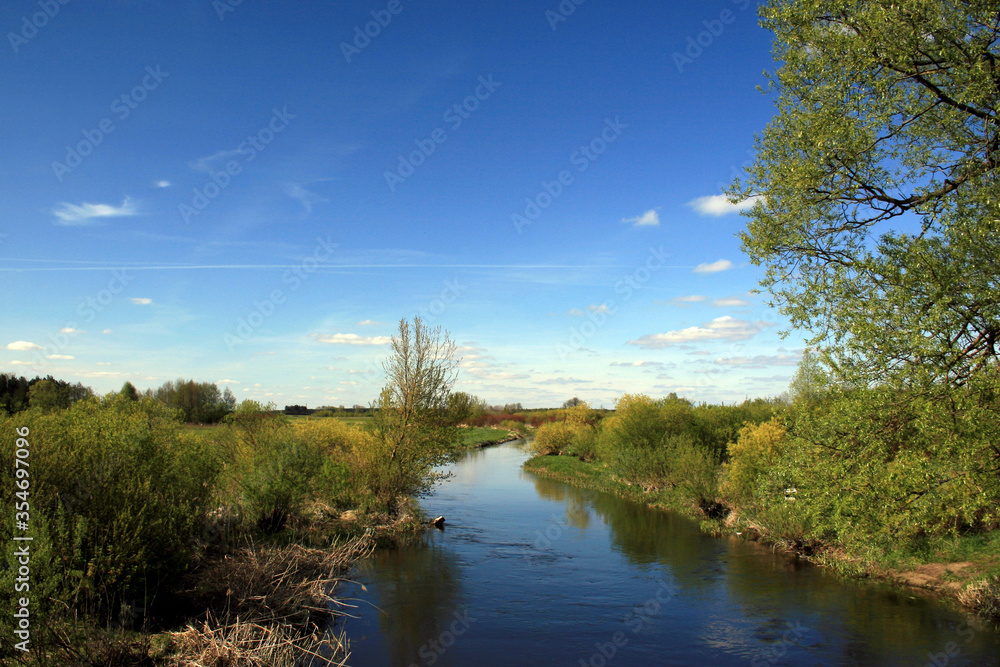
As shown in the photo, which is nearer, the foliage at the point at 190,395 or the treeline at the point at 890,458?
the treeline at the point at 890,458

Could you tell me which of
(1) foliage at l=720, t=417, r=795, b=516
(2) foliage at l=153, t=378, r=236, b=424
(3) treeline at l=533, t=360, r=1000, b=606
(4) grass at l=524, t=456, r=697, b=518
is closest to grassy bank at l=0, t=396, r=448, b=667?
(3) treeline at l=533, t=360, r=1000, b=606

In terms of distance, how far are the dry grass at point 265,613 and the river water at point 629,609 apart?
3.48 feet

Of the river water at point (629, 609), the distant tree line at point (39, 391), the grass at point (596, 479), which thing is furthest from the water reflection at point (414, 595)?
the distant tree line at point (39, 391)

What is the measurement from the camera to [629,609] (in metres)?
15.5

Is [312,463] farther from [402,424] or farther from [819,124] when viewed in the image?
[819,124]

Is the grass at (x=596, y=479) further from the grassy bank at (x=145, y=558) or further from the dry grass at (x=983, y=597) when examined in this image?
the grassy bank at (x=145, y=558)

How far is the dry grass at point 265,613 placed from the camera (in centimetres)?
959

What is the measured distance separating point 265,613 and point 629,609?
29.9ft

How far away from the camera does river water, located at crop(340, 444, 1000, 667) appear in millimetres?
12484

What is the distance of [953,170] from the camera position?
11.4m

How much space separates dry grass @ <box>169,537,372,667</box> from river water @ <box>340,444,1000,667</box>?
1061mm

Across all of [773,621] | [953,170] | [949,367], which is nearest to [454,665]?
[773,621]

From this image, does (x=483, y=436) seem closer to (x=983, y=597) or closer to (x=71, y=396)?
(x=71, y=396)

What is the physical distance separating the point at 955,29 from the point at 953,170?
2.77m
